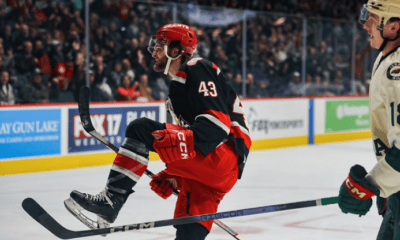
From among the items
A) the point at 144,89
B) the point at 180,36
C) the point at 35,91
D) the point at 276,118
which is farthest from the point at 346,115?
the point at 180,36

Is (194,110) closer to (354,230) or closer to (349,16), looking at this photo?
(354,230)

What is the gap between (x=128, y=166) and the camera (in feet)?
6.91

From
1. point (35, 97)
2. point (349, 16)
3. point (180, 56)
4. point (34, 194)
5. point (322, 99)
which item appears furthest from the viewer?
point (349, 16)

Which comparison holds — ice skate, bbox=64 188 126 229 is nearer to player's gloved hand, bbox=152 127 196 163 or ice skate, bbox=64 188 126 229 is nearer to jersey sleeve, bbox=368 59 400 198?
player's gloved hand, bbox=152 127 196 163

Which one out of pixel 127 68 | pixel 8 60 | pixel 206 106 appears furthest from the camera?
pixel 127 68

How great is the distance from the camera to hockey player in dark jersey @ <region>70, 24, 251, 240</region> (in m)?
2.10

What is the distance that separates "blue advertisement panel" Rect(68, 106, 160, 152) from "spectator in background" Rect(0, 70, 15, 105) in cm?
70

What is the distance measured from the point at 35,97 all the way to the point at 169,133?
17.2 ft

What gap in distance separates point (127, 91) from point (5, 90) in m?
1.70

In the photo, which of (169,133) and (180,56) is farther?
(180,56)

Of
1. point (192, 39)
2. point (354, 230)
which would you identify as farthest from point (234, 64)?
point (192, 39)

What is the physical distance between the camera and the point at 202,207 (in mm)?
2365

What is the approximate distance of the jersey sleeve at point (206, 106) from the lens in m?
2.14

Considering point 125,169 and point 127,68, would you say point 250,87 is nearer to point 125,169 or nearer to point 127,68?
point 127,68
